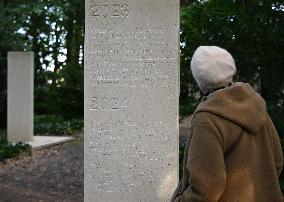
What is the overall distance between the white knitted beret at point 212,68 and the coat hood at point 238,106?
0.17ft

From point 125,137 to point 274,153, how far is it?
2.54 meters

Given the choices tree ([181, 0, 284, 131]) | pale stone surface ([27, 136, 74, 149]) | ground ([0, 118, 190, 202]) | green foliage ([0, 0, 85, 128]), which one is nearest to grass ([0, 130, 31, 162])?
ground ([0, 118, 190, 202])

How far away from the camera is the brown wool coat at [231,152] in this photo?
2.73 meters

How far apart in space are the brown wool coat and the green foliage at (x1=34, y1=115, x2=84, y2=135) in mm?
15985

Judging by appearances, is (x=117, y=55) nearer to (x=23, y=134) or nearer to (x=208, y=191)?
(x=208, y=191)

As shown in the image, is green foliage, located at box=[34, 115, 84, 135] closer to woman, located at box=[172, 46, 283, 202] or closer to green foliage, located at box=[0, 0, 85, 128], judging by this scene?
green foliage, located at box=[0, 0, 85, 128]

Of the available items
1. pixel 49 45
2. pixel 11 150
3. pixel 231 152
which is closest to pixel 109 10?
pixel 231 152

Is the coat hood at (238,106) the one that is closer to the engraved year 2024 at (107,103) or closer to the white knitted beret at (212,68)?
the white knitted beret at (212,68)

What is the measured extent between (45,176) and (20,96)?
4670mm

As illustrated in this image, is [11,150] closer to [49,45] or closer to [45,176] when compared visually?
[45,176]

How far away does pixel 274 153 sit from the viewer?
121 inches

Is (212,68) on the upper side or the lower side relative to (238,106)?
upper

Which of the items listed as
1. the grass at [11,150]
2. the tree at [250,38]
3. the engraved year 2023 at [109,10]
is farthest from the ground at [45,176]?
the engraved year 2023 at [109,10]

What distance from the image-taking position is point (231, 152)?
285 cm
